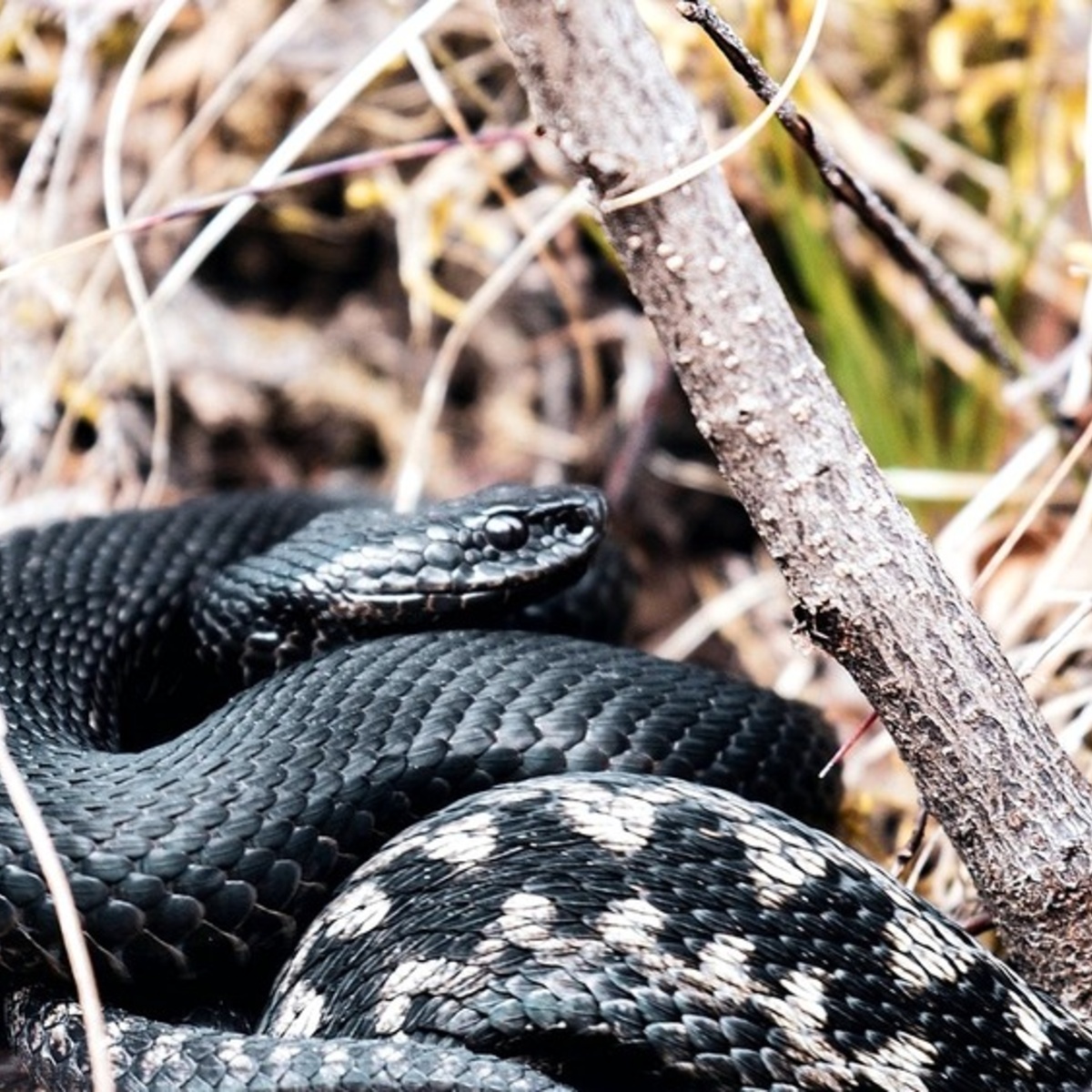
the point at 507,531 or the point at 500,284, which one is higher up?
the point at 500,284

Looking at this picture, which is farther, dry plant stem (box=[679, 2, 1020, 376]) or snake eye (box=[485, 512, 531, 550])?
snake eye (box=[485, 512, 531, 550])

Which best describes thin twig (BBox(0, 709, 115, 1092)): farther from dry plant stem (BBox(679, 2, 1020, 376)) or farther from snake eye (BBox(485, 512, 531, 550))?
snake eye (BBox(485, 512, 531, 550))

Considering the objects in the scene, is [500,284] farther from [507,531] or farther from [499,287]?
[507,531]

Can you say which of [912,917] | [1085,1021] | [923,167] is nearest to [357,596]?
[912,917]

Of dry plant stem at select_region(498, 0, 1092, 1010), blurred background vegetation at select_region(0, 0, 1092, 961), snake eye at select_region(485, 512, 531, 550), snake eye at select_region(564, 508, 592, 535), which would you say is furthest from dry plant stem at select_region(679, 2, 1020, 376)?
snake eye at select_region(485, 512, 531, 550)

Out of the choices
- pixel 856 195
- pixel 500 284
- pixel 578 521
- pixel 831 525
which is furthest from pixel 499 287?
pixel 831 525

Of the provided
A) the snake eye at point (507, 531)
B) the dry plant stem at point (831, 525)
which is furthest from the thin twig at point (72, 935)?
the snake eye at point (507, 531)
